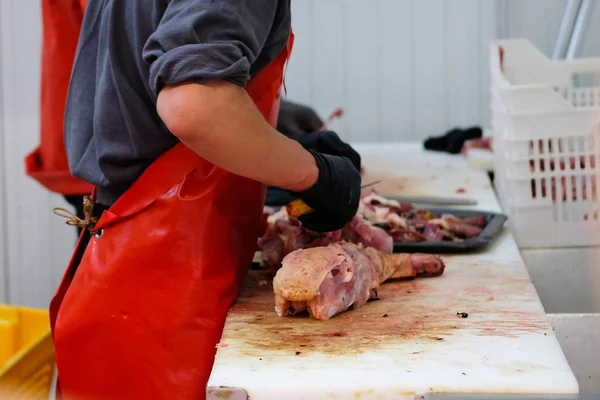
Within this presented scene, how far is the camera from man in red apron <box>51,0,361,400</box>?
1.64m

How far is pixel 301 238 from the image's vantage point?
2057 millimetres

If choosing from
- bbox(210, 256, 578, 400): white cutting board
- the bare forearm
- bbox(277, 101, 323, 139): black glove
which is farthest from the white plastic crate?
the bare forearm

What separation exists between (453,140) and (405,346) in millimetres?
2758

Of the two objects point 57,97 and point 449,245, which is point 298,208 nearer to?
point 449,245

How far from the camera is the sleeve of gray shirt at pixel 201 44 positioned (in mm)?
1365

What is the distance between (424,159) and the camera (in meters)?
4.00

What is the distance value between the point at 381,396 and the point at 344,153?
75 centimetres

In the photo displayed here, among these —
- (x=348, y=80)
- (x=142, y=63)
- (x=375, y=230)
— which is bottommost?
(x=375, y=230)

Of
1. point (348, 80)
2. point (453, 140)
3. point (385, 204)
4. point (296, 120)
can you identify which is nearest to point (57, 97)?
point (296, 120)

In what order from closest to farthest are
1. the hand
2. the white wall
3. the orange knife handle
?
1. the orange knife handle
2. the hand
3. the white wall

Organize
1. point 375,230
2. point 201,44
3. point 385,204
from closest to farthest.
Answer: point 201,44
point 375,230
point 385,204

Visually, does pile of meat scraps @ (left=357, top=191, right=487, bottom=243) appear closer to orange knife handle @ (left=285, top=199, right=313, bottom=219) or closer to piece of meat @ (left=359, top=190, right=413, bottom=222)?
piece of meat @ (left=359, top=190, right=413, bottom=222)

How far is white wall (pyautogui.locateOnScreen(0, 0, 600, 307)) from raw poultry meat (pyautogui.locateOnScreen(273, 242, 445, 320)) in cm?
301

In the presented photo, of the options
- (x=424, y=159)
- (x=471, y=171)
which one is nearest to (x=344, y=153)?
(x=471, y=171)
